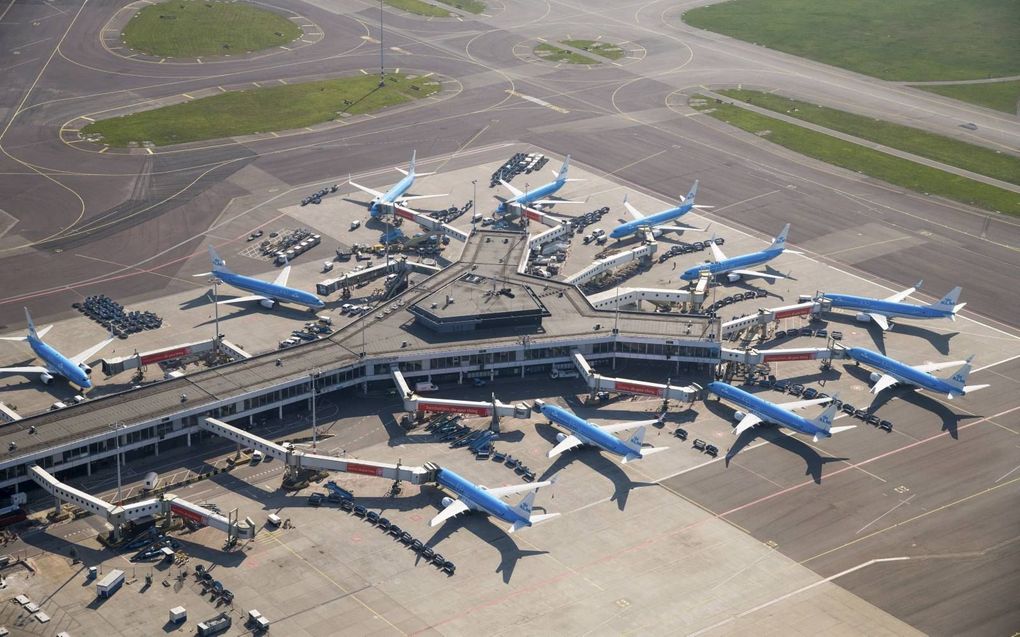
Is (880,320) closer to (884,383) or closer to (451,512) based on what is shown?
(884,383)

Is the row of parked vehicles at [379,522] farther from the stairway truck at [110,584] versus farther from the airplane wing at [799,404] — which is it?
the airplane wing at [799,404]

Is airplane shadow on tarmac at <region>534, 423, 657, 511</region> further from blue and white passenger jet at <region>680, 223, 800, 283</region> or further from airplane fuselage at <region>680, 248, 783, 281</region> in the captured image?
blue and white passenger jet at <region>680, 223, 800, 283</region>

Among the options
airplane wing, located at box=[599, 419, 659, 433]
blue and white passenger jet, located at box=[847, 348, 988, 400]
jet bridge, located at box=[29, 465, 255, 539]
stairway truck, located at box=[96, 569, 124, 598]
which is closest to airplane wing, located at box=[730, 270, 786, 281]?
blue and white passenger jet, located at box=[847, 348, 988, 400]

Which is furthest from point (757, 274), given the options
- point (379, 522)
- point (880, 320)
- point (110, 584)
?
point (110, 584)

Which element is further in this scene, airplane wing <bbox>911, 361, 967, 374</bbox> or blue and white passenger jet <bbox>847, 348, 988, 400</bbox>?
airplane wing <bbox>911, 361, 967, 374</bbox>

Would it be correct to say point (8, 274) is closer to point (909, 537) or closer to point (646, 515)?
point (646, 515)

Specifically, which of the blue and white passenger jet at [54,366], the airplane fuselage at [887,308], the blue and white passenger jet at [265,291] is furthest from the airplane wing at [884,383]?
the blue and white passenger jet at [54,366]
